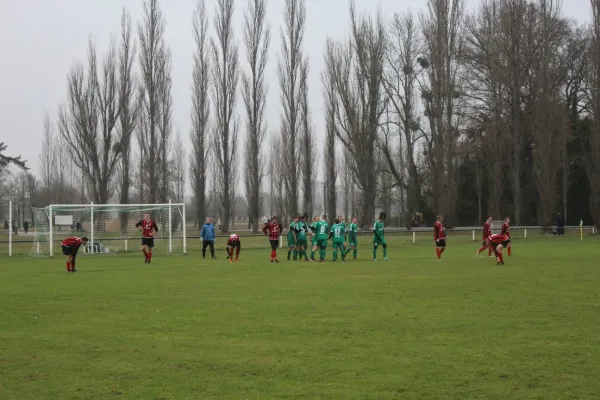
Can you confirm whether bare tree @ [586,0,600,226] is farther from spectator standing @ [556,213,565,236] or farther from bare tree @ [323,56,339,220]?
bare tree @ [323,56,339,220]

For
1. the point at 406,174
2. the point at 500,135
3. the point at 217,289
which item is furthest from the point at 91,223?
the point at 406,174

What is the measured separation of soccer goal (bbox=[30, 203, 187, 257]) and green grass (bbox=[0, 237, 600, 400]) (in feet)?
60.1

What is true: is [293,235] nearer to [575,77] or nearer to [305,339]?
[305,339]

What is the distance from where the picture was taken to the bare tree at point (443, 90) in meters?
52.4

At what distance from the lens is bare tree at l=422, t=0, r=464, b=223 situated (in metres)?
52.4

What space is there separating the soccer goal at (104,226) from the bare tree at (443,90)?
21.6 metres

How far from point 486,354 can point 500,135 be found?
158 feet

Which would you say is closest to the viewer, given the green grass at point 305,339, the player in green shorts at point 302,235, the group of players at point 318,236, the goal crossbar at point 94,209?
the green grass at point 305,339

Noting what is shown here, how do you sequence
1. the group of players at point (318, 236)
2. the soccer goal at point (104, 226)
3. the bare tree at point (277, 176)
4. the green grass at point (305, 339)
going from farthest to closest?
the bare tree at point (277, 176)
the soccer goal at point (104, 226)
the group of players at point (318, 236)
the green grass at point (305, 339)

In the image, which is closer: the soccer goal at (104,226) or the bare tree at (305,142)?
the soccer goal at (104,226)

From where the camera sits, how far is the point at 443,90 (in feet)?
173

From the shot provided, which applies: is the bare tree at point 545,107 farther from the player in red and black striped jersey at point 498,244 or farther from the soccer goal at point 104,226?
the player in red and black striped jersey at point 498,244

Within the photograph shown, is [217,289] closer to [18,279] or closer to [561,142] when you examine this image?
[18,279]

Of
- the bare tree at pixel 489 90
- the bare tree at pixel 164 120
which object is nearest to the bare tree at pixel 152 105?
the bare tree at pixel 164 120
